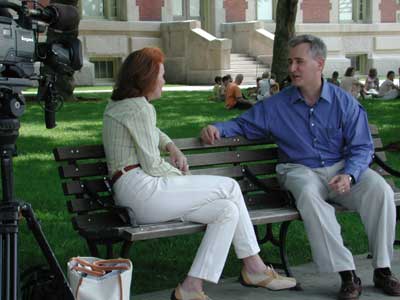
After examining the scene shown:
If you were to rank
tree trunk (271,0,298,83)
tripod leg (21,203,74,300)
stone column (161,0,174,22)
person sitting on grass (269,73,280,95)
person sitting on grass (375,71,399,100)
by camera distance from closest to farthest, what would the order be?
tripod leg (21,203,74,300) < person sitting on grass (269,73,280,95) < tree trunk (271,0,298,83) < person sitting on grass (375,71,399,100) < stone column (161,0,174,22)

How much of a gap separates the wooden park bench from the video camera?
0.88 metres

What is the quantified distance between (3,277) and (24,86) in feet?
3.00

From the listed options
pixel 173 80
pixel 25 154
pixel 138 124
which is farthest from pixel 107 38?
pixel 138 124

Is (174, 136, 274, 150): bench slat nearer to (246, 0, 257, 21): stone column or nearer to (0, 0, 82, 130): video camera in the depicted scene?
(0, 0, 82, 130): video camera

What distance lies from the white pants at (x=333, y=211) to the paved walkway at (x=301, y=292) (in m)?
0.18

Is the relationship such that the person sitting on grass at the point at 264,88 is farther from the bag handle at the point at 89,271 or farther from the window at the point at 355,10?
the window at the point at 355,10

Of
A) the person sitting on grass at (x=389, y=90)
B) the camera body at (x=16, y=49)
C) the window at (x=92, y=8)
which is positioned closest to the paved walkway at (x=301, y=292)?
the camera body at (x=16, y=49)

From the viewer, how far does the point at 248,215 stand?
17.1 ft

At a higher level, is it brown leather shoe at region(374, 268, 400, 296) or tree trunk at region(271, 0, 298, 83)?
tree trunk at region(271, 0, 298, 83)

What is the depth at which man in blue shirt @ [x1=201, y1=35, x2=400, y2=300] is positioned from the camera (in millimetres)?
5531

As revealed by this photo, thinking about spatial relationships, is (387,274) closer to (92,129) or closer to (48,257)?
(48,257)

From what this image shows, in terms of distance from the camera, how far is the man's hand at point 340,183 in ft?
18.1

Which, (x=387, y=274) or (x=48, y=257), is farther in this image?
(x=387, y=274)

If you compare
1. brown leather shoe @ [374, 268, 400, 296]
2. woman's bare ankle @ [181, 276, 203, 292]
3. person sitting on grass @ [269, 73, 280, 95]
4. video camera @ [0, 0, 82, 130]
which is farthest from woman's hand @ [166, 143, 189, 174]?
person sitting on grass @ [269, 73, 280, 95]
